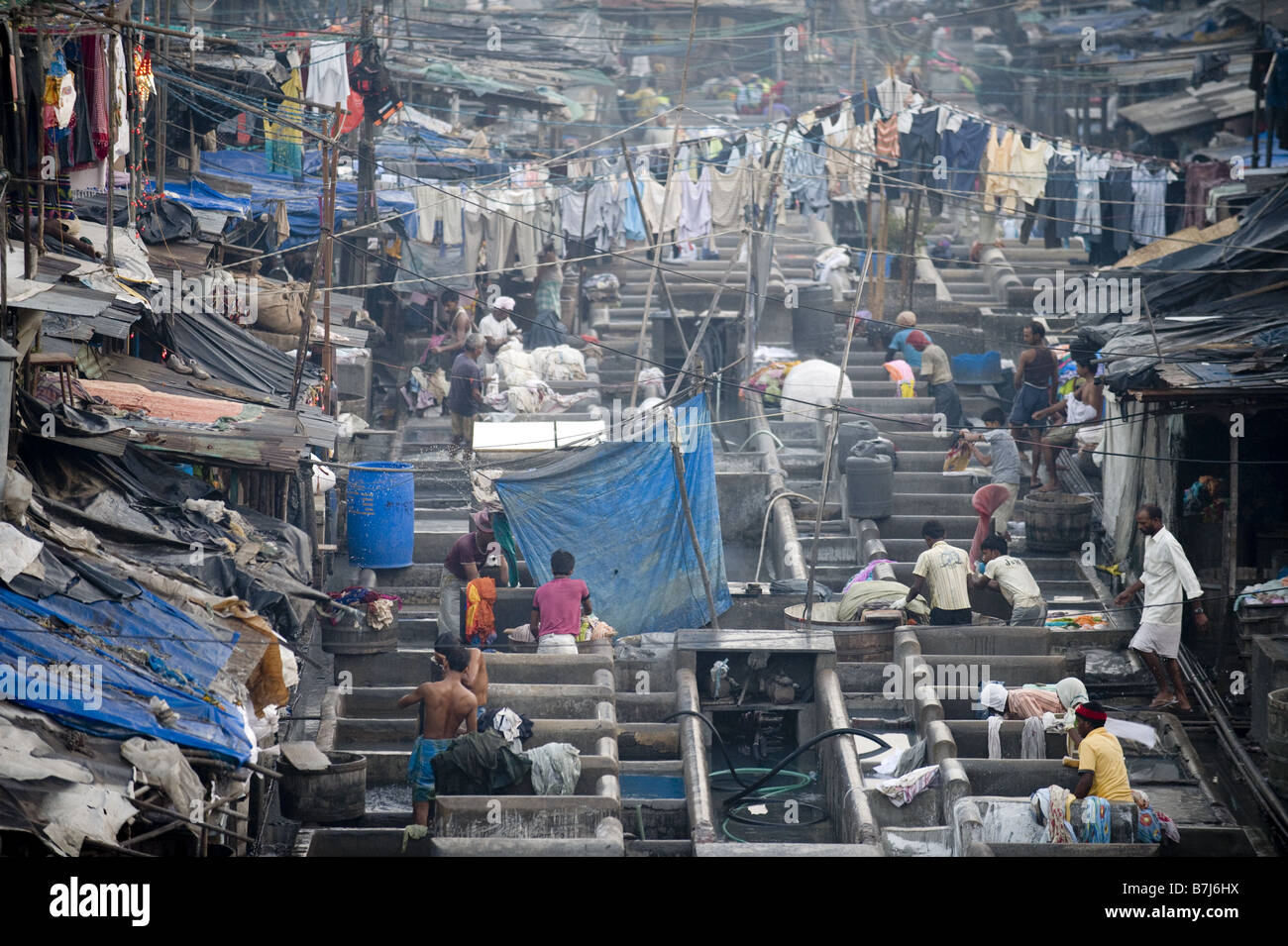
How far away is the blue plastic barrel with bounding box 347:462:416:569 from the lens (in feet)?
55.6

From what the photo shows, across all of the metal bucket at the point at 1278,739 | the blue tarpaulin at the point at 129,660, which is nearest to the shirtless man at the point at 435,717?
the blue tarpaulin at the point at 129,660

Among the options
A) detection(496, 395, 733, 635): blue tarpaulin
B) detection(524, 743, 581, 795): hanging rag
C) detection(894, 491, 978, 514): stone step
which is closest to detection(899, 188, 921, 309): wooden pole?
detection(894, 491, 978, 514): stone step

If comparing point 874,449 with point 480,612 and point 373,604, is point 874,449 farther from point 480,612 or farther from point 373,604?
point 373,604

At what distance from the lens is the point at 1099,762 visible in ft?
38.4

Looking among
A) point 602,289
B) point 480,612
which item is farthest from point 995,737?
point 602,289

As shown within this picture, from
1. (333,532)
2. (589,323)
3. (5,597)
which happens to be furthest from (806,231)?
(5,597)

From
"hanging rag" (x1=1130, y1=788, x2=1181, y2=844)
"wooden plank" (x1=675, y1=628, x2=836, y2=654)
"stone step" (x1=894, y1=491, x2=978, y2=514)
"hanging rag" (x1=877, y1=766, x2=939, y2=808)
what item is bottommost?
"hanging rag" (x1=877, y1=766, x2=939, y2=808)

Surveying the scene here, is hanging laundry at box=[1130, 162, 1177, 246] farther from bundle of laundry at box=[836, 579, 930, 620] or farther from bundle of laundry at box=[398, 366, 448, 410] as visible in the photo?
bundle of laundry at box=[836, 579, 930, 620]

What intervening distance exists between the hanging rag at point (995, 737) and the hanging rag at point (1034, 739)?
0.75 feet

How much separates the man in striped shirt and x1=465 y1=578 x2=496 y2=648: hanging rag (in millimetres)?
4028

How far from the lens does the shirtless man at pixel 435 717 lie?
1279cm

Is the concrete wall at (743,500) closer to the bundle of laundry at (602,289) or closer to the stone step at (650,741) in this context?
the stone step at (650,741)

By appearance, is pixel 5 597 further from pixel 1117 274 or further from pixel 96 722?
pixel 1117 274

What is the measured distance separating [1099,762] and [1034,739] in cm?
199
